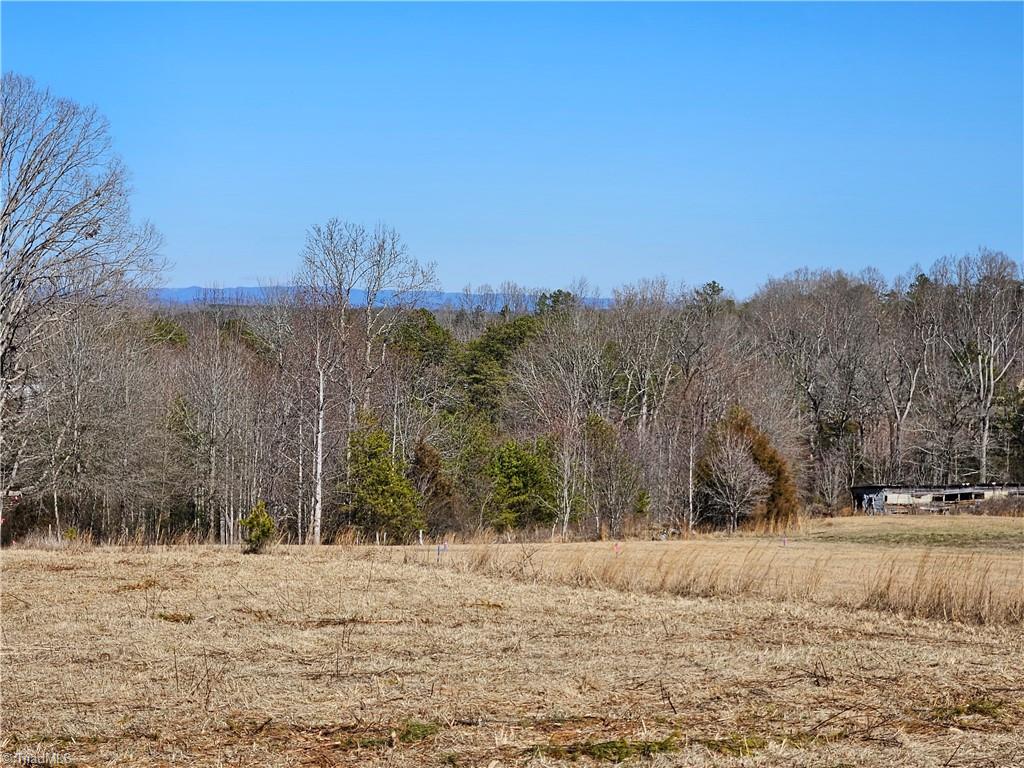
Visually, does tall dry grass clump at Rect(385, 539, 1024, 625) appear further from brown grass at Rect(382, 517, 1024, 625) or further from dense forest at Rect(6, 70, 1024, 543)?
dense forest at Rect(6, 70, 1024, 543)

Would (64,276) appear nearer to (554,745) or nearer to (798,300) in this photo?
(554,745)

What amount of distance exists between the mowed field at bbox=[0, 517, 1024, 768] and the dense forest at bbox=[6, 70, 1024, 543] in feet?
41.9

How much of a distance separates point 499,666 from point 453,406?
47784 millimetres

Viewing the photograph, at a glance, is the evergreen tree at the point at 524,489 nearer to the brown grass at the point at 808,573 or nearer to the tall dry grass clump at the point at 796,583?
the brown grass at the point at 808,573

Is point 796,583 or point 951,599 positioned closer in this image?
point 951,599

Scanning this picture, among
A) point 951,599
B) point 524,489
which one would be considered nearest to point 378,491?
point 524,489

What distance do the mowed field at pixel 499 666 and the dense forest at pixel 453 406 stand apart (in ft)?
41.9

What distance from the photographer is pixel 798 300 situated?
A: 278 ft

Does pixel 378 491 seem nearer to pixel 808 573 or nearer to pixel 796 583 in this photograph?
pixel 808 573

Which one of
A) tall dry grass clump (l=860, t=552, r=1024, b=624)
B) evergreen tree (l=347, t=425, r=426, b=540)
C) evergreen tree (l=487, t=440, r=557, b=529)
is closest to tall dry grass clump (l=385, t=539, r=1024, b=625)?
tall dry grass clump (l=860, t=552, r=1024, b=624)

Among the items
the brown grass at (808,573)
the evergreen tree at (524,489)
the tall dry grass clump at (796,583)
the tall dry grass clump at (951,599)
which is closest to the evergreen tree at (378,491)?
the evergreen tree at (524,489)

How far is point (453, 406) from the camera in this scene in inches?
2306

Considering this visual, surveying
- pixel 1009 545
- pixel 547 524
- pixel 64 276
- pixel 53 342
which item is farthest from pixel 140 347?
pixel 1009 545

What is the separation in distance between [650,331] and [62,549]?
48.4 meters
